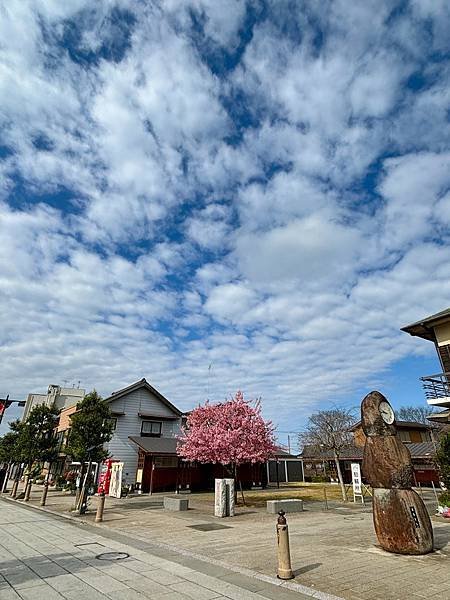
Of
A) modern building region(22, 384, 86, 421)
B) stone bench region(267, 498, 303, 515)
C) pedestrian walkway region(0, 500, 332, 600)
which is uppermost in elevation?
modern building region(22, 384, 86, 421)

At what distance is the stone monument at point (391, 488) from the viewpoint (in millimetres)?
8109

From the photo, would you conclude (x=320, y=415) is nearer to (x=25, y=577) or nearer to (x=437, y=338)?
(x=437, y=338)

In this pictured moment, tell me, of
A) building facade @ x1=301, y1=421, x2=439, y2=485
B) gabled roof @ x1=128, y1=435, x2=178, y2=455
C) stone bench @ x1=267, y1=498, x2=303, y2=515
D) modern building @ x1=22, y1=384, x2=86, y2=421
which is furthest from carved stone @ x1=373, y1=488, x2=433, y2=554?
modern building @ x1=22, y1=384, x2=86, y2=421

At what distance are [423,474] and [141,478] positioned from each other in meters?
27.1

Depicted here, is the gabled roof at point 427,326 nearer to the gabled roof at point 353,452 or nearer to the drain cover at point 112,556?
the gabled roof at point 353,452

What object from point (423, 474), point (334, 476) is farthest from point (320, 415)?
point (423, 474)

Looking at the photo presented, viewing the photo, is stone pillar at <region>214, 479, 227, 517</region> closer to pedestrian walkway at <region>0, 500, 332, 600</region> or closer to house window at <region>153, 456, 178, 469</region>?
pedestrian walkway at <region>0, 500, 332, 600</region>

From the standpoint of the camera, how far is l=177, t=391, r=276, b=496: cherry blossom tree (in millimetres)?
20078

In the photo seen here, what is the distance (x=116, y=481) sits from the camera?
25.2 m

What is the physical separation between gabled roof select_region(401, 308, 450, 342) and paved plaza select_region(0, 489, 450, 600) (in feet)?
31.0

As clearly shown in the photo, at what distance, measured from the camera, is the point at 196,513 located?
17.2 meters

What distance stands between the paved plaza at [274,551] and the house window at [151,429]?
14877 mm

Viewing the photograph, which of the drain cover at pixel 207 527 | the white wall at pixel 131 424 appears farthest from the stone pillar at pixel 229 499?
the white wall at pixel 131 424

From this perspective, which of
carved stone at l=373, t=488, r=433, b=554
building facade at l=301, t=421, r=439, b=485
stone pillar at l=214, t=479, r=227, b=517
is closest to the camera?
carved stone at l=373, t=488, r=433, b=554
